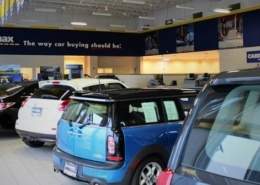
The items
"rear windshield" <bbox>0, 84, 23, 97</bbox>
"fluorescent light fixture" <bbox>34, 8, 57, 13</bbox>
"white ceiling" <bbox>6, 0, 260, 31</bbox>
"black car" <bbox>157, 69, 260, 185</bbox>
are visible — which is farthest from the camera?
"fluorescent light fixture" <bbox>34, 8, 57, 13</bbox>

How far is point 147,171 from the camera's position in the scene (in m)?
4.34

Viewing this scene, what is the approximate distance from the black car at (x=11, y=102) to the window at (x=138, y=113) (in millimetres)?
5153

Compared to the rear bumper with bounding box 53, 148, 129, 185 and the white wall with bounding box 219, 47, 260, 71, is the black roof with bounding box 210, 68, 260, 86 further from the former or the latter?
the white wall with bounding box 219, 47, 260, 71

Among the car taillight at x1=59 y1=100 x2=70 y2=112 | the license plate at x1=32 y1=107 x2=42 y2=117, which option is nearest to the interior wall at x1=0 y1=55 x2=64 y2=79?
the license plate at x1=32 y1=107 x2=42 y2=117

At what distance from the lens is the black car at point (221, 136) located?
153 centimetres

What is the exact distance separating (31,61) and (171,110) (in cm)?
1727

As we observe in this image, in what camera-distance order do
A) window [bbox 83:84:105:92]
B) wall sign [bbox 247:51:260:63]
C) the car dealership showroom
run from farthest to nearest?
wall sign [bbox 247:51:260:63] < window [bbox 83:84:105:92] < the car dealership showroom

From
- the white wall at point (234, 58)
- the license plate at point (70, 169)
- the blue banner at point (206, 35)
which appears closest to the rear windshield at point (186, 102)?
the license plate at point (70, 169)

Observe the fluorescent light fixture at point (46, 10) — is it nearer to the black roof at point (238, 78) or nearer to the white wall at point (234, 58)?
the white wall at point (234, 58)

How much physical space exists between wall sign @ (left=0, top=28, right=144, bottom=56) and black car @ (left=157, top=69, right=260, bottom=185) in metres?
19.8

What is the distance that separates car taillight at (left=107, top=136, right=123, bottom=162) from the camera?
4051 mm

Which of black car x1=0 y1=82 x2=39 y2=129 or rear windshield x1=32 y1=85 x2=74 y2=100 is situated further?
black car x1=0 y1=82 x2=39 y2=129

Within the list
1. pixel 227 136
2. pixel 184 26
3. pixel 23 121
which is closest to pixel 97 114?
pixel 227 136

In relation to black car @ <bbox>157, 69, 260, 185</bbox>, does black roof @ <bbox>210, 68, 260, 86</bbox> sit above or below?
above
